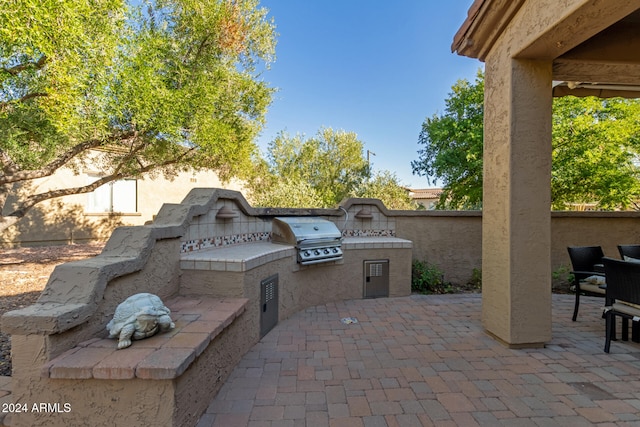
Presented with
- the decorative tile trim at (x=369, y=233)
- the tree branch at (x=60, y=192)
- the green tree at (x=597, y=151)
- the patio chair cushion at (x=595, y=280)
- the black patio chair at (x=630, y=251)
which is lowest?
the patio chair cushion at (x=595, y=280)

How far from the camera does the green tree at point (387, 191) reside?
12297 mm

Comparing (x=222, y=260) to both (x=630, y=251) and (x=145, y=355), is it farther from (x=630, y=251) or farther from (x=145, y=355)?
(x=630, y=251)

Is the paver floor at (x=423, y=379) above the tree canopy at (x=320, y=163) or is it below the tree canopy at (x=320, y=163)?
below

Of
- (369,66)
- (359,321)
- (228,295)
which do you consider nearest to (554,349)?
(359,321)

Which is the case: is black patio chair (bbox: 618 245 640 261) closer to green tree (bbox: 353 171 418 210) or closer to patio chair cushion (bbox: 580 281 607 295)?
patio chair cushion (bbox: 580 281 607 295)

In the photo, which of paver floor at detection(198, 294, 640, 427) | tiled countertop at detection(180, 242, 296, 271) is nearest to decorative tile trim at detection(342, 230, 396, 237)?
paver floor at detection(198, 294, 640, 427)

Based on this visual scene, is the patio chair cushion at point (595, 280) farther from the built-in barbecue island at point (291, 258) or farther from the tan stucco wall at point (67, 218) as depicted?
the tan stucco wall at point (67, 218)

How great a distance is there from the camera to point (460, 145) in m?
9.32

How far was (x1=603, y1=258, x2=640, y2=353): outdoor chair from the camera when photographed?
2844 millimetres

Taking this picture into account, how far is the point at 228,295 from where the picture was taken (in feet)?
9.64

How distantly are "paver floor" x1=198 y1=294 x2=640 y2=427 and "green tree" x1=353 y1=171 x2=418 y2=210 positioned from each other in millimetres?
8571

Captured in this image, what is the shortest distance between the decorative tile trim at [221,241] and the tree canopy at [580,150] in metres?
6.67

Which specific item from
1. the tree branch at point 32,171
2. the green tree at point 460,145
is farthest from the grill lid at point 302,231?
the green tree at point 460,145

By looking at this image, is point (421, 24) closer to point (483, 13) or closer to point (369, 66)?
point (369, 66)
